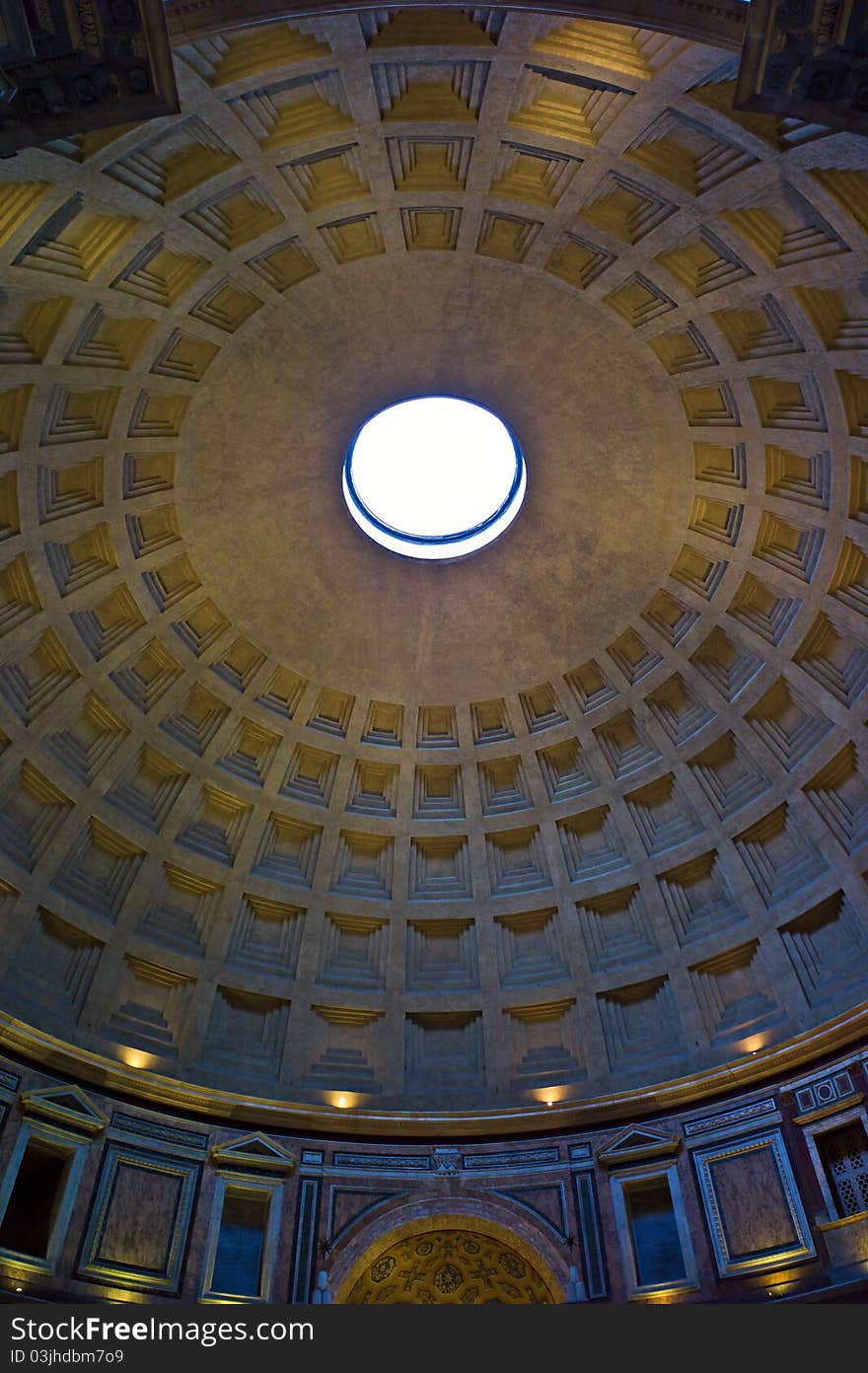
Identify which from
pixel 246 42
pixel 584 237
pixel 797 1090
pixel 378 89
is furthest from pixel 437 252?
pixel 797 1090

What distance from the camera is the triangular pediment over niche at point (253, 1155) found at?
23.9 metres

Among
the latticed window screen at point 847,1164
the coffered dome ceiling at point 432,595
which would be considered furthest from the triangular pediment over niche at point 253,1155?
the latticed window screen at point 847,1164

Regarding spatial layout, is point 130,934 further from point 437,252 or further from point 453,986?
point 437,252

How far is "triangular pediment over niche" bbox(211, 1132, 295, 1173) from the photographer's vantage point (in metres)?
23.9

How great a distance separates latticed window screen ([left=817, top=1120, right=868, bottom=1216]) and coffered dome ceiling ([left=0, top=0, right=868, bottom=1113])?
2.28 m

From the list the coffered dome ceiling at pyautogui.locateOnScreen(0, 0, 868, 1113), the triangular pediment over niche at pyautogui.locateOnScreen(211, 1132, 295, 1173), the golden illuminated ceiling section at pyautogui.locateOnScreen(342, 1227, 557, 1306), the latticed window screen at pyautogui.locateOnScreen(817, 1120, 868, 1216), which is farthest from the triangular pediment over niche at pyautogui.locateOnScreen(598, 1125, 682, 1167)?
the triangular pediment over niche at pyautogui.locateOnScreen(211, 1132, 295, 1173)

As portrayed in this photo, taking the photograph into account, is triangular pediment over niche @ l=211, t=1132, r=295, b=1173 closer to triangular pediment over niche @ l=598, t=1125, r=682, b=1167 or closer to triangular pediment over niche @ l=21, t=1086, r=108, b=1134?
triangular pediment over niche @ l=21, t=1086, r=108, b=1134

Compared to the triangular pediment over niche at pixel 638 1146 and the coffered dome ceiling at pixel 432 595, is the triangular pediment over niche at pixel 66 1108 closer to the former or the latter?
the coffered dome ceiling at pixel 432 595

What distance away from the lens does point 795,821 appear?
2675 cm

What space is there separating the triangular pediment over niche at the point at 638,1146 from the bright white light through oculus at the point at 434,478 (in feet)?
49.1

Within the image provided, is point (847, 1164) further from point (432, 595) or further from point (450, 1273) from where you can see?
point (432, 595)

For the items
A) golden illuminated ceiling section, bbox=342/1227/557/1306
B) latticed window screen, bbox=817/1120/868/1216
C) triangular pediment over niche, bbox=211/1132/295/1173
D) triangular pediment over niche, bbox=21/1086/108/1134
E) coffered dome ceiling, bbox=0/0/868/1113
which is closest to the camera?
coffered dome ceiling, bbox=0/0/868/1113

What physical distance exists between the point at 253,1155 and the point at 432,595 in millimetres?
14590

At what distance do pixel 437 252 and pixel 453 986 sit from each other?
59.4 ft
